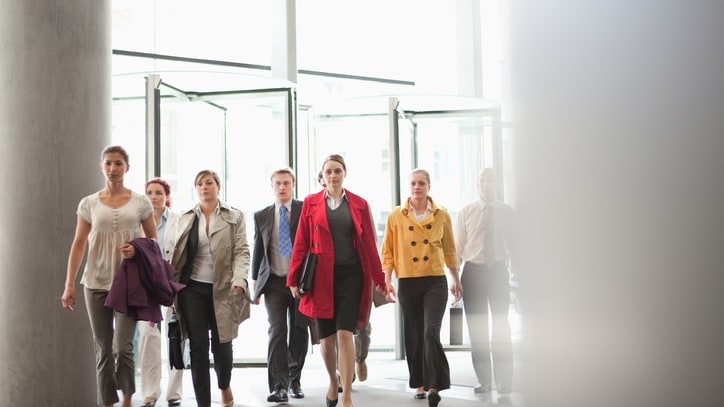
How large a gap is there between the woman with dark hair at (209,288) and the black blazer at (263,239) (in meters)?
0.71

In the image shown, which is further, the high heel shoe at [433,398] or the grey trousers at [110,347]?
the high heel shoe at [433,398]

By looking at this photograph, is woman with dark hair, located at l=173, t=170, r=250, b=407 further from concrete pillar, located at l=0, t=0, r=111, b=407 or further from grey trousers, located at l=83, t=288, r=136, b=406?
concrete pillar, located at l=0, t=0, r=111, b=407

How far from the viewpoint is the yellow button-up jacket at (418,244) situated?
5.09 m

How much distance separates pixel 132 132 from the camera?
688cm

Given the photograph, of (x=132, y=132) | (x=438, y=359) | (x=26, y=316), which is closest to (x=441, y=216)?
(x=438, y=359)

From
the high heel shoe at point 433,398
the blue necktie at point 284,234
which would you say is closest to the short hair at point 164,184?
Result: the blue necktie at point 284,234

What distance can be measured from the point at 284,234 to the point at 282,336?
77cm

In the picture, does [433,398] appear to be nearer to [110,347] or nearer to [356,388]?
[356,388]

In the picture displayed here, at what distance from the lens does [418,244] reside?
514cm

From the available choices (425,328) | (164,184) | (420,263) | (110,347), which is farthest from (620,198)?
(164,184)

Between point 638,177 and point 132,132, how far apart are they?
6.74 metres

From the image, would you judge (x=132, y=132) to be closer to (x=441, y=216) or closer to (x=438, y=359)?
(x=441, y=216)

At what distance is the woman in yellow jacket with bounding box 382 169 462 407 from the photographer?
199 inches

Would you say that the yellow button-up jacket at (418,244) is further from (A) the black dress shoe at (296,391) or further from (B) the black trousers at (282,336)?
(A) the black dress shoe at (296,391)
